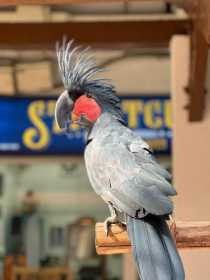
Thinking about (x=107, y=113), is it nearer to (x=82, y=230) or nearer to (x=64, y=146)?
(x=64, y=146)

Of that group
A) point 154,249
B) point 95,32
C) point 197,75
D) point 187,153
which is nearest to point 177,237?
point 154,249

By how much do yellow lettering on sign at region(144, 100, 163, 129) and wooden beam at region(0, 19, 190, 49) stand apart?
40.5 inches

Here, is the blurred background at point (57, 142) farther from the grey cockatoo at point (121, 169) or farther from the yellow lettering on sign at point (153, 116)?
the grey cockatoo at point (121, 169)

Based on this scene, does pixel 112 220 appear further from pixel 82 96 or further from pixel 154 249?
pixel 82 96

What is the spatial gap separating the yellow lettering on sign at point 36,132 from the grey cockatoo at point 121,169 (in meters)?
2.09

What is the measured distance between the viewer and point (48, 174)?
390 cm

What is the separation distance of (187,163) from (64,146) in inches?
51.2

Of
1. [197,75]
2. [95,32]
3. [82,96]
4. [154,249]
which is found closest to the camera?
[154,249]

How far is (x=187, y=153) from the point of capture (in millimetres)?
2486

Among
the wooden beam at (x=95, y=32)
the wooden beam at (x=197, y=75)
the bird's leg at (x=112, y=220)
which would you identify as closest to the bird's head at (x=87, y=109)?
the bird's leg at (x=112, y=220)

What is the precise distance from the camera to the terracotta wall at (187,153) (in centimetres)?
242

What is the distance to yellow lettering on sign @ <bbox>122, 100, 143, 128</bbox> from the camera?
3602mm

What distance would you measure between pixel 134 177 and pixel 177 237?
0.18m

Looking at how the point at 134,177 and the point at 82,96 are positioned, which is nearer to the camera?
the point at 134,177
